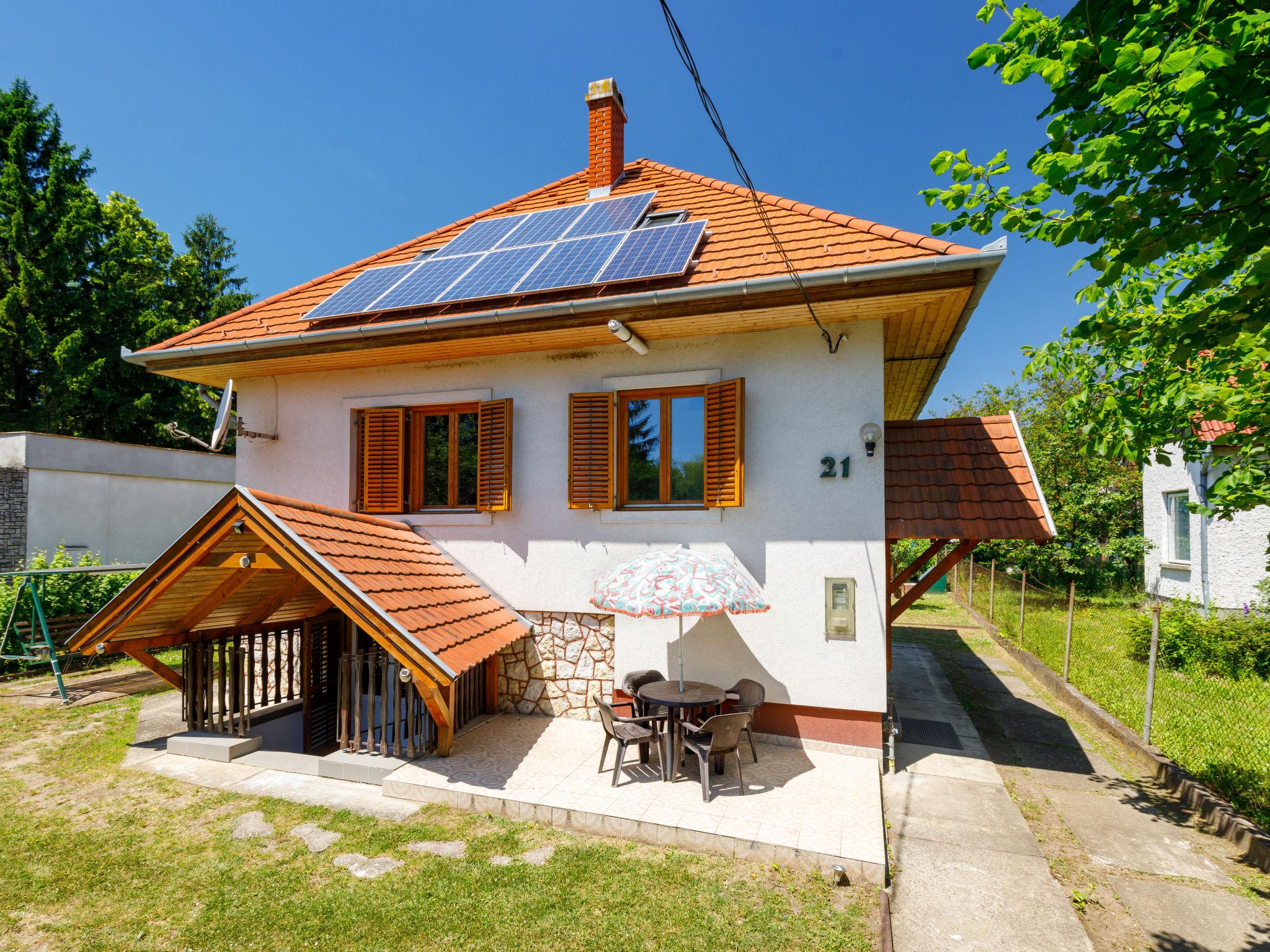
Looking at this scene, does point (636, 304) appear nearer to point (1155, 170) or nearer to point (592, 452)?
point (592, 452)

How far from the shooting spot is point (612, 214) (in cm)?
930

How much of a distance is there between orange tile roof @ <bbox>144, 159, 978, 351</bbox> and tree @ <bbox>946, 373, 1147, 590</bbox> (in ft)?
44.1

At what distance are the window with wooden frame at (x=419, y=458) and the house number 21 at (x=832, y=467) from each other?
461 cm

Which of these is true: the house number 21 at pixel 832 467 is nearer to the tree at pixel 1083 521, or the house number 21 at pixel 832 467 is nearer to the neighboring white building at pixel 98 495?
the tree at pixel 1083 521

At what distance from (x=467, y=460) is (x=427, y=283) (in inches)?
103

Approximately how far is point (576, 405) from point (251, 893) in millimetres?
5735

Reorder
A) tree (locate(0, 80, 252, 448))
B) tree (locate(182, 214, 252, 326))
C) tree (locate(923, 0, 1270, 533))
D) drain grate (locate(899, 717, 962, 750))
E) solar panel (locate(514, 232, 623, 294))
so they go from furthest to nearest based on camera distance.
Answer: tree (locate(182, 214, 252, 326)), tree (locate(0, 80, 252, 448)), drain grate (locate(899, 717, 962, 750)), solar panel (locate(514, 232, 623, 294)), tree (locate(923, 0, 1270, 533))

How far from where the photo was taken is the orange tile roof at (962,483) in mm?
6570

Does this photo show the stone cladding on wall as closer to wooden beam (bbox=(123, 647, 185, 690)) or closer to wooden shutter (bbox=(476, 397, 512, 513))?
wooden shutter (bbox=(476, 397, 512, 513))

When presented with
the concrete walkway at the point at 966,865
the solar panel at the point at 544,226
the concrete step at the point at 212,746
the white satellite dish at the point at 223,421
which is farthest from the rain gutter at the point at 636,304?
the concrete walkway at the point at 966,865

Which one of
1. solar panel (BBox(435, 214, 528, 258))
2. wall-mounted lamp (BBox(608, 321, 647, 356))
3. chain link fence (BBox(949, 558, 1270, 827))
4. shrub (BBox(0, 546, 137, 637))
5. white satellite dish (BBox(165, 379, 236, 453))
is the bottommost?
chain link fence (BBox(949, 558, 1270, 827))

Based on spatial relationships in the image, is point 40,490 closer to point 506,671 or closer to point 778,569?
point 506,671

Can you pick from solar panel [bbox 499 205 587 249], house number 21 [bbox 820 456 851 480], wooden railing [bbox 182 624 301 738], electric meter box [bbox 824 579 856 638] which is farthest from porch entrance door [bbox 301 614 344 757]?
house number 21 [bbox 820 456 851 480]

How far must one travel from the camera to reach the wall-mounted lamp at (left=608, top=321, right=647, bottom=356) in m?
6.85
